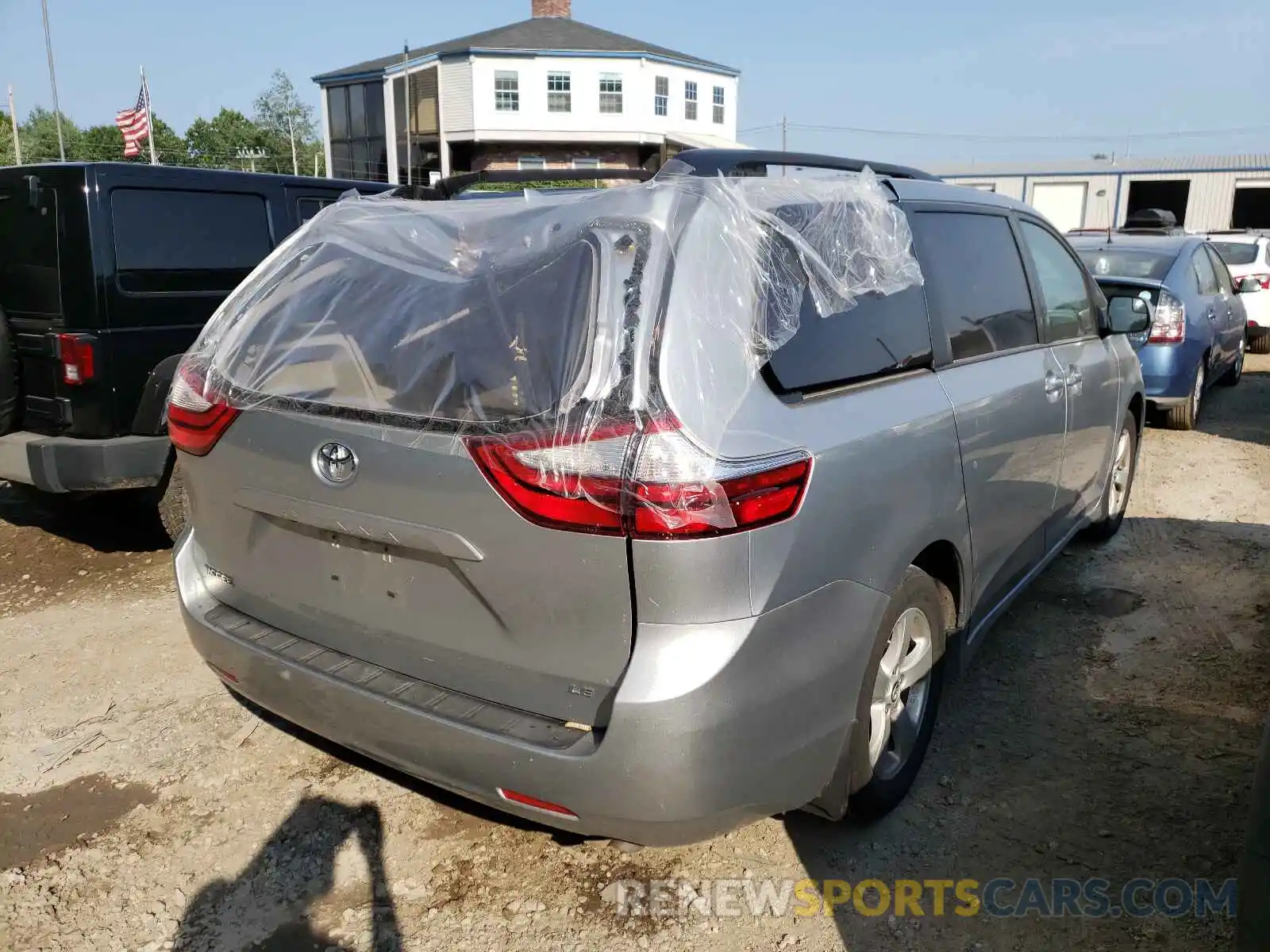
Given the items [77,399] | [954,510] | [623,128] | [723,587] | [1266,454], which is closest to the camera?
[723,587]

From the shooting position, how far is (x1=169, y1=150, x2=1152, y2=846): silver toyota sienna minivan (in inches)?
81.9

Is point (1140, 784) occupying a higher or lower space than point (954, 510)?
lower

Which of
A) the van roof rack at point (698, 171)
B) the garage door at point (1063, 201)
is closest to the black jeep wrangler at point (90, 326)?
the van roof rack at point (698, 171)

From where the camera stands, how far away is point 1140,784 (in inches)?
125

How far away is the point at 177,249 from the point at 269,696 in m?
3.49

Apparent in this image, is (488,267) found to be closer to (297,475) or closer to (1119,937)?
(297,475)

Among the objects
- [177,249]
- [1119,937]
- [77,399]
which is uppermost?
[177,249]

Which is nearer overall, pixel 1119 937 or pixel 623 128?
pixel 1119 937

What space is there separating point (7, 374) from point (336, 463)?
11.5ft

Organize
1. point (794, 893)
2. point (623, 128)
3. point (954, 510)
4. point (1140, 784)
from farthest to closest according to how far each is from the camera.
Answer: point (623, 128) → point (1140, 784) → point (954, 510) → point (794, 893)

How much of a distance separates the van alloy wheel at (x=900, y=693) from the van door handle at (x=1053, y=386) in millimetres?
1273

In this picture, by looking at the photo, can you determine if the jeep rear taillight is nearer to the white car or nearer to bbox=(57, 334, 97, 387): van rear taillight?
the white car

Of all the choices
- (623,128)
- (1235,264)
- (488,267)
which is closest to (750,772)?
(488,267)

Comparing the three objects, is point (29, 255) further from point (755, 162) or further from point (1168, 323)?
point (1168, 323)
